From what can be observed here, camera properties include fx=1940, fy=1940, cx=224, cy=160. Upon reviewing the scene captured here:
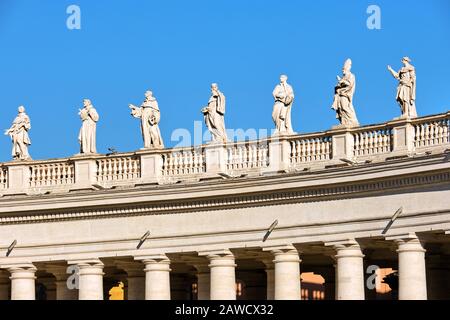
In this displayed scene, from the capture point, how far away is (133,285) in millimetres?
89000

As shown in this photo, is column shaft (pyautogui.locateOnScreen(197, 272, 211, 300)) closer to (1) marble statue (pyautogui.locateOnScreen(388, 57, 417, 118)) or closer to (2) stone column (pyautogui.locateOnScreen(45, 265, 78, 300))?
(2) stone column (pyautogui.locateOnScreen(45, 265, 78, 300))

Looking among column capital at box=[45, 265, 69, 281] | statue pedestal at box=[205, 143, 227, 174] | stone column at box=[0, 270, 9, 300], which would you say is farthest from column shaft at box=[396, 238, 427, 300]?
stone column at box=[0, 270, 9, 300]

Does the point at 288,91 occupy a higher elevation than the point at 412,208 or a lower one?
higher

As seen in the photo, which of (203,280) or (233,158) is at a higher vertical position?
(233,158)

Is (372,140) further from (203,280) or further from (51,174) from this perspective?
(51,174)

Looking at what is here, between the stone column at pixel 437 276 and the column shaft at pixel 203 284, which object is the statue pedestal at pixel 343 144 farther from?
the column shaft at pixel 203 284

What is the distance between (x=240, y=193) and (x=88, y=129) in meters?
10.2

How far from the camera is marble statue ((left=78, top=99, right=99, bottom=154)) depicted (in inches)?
3511

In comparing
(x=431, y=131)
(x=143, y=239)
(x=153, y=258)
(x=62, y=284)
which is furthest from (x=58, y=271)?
(x=431, y=131)

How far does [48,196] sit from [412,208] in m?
18.7

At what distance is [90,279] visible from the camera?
286 ft

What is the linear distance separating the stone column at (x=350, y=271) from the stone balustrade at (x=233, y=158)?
3.53m
